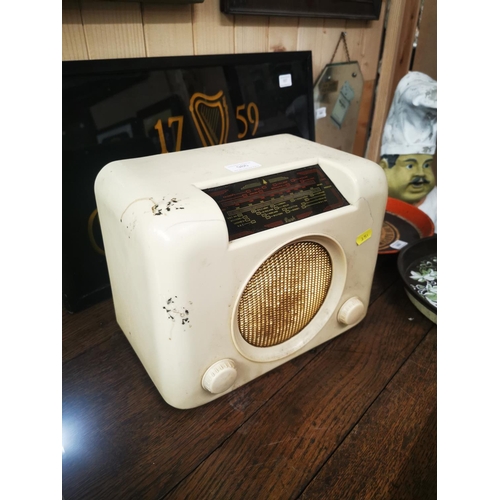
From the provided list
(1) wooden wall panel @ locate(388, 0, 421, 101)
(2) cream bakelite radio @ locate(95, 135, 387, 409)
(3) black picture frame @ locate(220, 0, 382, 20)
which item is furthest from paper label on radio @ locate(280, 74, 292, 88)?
(1) wooden wall panel @ locate(388, 0, 421, 101)

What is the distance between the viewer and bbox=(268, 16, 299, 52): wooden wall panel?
98 cm

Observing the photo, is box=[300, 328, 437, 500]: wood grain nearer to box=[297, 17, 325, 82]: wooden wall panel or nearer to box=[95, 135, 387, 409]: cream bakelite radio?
box=[95, 135, 387, 409]: cream bakelite radio

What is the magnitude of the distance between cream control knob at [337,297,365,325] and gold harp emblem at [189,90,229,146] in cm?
47

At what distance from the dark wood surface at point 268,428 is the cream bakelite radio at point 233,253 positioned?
0.14ft

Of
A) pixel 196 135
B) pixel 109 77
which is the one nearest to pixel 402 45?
pixel 196 135

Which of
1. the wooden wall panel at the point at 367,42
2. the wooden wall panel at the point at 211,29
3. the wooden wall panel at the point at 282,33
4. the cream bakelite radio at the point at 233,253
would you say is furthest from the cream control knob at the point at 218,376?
the wooden wall panel at the point at 367,42

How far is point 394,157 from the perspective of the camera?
4.00 feet

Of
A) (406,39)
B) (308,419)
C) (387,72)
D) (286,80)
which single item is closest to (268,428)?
(308,419)

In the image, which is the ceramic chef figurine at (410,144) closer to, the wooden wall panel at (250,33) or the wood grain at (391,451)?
the wooden wall panel at (250,33)

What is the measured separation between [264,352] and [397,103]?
3.02 ft

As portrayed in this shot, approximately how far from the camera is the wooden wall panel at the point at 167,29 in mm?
764

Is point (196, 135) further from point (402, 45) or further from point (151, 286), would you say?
point (402, 45)

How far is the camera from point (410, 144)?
46.6 inches

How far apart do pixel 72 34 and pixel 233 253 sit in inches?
19.7
